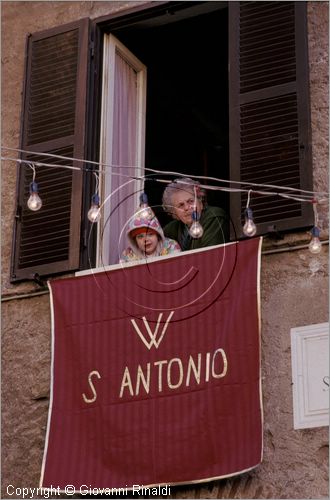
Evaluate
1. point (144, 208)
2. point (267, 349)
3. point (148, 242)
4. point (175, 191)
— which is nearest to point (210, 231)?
point (148, 242)

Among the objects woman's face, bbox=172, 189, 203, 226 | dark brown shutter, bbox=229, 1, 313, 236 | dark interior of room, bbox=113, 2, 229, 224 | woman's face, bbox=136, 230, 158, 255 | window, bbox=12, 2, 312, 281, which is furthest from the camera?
dark interior of room, bbox=113, 2, 229, 224

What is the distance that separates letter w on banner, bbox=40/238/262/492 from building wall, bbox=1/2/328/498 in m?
0.11

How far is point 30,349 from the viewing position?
30.2ft

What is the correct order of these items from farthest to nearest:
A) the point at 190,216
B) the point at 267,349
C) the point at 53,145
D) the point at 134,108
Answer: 1. the point at 134,108
2. the point at 53,145
3. the point at 190,216
4. the point at 267,349

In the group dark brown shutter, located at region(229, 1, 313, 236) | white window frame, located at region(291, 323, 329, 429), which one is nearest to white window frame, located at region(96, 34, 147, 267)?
dark brown shutter, located at region(229, 1, 313, 236)

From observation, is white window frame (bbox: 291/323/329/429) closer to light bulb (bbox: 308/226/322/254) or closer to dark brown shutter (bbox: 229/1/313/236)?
light bulb (bbox: 308/226/322/254)

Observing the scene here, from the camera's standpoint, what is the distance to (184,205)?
9367 mm

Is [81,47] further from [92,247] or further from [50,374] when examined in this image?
[50,374]

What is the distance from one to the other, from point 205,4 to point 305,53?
0.94 metres

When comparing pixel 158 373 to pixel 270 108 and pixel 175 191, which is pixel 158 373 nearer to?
pixel 175 191

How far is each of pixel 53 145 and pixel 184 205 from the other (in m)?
0.96

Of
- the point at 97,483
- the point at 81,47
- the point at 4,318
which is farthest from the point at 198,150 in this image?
the point at 97,483

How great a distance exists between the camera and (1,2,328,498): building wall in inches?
320

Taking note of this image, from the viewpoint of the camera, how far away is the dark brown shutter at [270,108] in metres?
8.83
